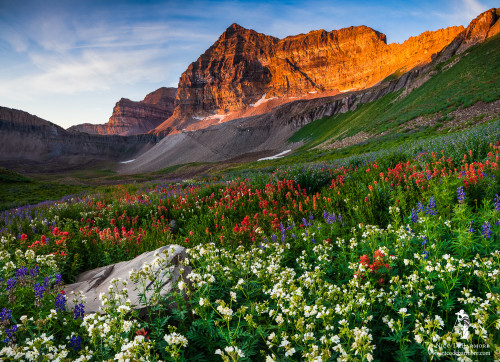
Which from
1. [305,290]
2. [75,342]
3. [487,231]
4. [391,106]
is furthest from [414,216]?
[391,106]

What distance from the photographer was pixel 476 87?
115ft

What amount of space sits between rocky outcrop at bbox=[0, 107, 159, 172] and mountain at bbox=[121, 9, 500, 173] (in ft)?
231

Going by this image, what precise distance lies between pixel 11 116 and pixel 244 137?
17184cm

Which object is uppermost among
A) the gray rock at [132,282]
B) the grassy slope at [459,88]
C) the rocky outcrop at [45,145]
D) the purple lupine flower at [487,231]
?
the rocky outcrop at [45,145]

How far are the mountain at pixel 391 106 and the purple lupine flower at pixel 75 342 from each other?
37.4 metres

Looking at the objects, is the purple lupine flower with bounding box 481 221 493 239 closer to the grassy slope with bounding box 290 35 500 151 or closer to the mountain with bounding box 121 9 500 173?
the grassy slope with bounding box 290 35 500 151

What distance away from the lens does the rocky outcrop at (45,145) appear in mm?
161000

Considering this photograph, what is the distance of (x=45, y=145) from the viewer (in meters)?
173

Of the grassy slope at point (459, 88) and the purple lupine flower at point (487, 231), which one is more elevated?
the grassy slope at point (459, 88)

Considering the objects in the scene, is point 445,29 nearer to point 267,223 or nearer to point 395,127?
point 395,127

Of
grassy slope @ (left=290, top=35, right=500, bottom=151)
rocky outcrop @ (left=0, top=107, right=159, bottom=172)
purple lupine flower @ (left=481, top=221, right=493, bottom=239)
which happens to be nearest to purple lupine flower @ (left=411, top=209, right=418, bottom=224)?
purple lupine flower @ (left=481, top=221, right=493, bottom=239)

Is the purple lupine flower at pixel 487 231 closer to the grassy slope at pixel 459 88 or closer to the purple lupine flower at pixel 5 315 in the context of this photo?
the purple lupine flower at pixel 5 315

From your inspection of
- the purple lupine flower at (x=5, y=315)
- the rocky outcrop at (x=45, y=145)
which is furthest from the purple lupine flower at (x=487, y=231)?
the rocky outcrop at (x=45, y=145)

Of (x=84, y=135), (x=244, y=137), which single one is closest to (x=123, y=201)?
(x=244, y=137)
